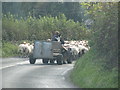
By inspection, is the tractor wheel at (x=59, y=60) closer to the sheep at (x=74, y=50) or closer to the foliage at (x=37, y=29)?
the sheep at (x=74, y=50)

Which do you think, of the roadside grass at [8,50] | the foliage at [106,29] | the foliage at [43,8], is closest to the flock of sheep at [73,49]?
the roadside grass at [8,50]

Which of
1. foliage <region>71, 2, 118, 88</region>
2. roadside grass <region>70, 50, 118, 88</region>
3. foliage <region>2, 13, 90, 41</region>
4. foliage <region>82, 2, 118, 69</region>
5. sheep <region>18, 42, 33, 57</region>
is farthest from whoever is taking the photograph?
foliage <region>2, 13, 90, 41</region>

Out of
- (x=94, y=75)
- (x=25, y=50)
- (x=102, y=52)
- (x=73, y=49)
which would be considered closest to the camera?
(x=94, y=75)

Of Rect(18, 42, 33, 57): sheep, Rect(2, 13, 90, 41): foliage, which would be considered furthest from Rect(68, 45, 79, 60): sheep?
Rect(2, 13, 90, 41): foliage

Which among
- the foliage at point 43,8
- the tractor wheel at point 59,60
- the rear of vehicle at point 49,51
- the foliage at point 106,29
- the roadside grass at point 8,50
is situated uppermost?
the foliage at point 43,8

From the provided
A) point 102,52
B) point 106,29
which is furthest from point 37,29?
point 106,29

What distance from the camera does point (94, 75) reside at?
18.3m

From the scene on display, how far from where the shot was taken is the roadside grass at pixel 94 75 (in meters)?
16.6

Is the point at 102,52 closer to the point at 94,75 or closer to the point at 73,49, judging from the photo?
the point at 94,75

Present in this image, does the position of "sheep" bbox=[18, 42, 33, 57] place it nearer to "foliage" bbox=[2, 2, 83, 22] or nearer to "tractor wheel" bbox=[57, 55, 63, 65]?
"tractor wheel" bbox=[57, 55, 63, 65]

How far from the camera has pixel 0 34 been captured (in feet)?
189

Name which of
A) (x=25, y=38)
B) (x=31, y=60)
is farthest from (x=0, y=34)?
(x=31, y=60)

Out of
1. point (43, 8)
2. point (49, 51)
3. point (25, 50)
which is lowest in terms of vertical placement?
point (25, 50)

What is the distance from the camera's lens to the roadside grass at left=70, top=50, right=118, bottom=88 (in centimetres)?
1658
